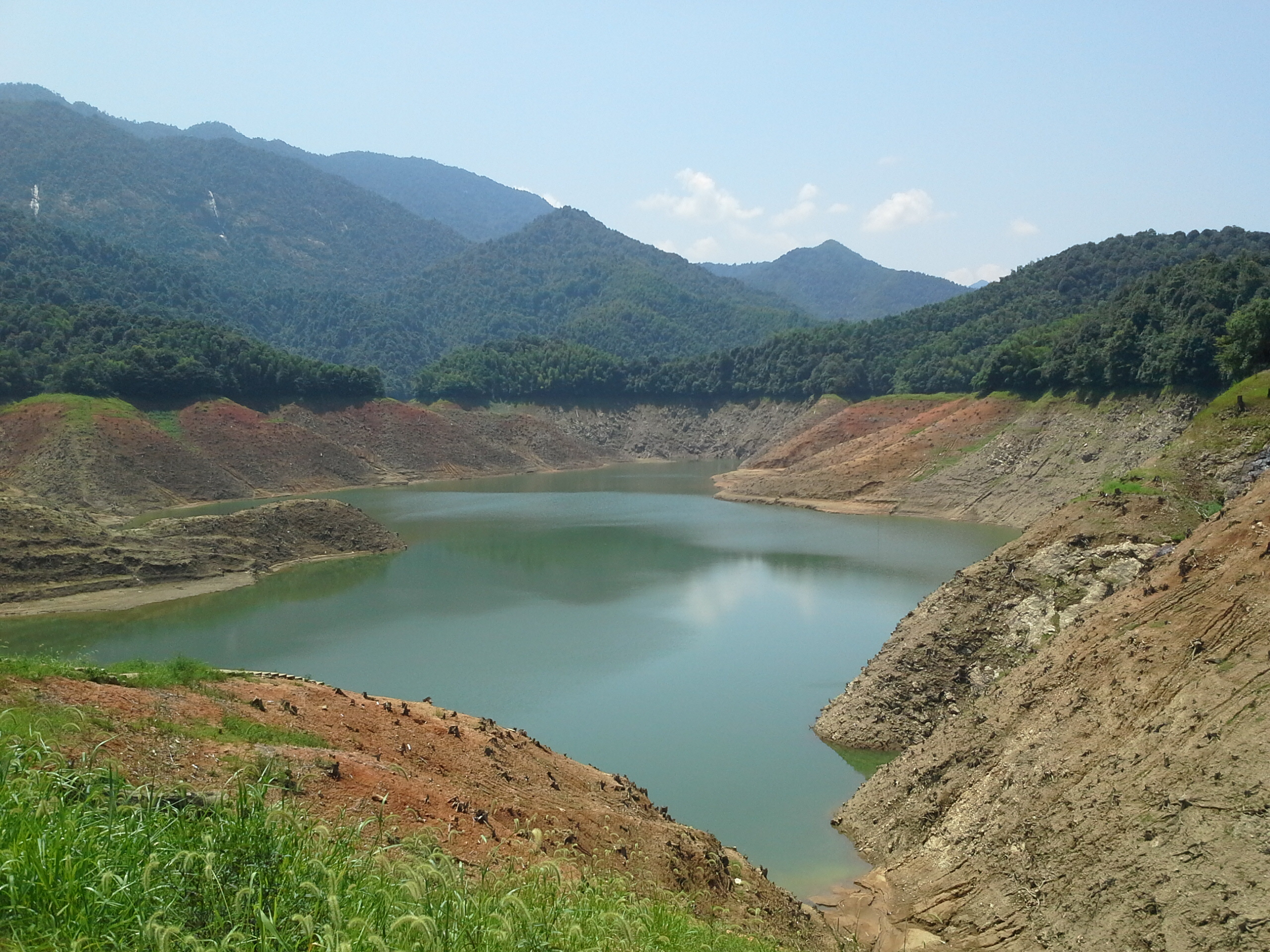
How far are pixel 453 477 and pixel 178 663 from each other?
6651 cm

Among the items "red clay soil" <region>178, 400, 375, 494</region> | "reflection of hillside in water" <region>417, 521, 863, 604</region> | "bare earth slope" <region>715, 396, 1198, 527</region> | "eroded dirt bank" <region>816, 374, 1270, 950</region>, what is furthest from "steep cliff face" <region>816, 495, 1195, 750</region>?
"red clay soil" <region>178, 400, 375, 494</region>

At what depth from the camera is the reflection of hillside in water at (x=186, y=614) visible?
29.5m

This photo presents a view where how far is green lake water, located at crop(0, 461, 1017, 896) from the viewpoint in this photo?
1842 cm

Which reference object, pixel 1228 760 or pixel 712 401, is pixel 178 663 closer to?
pixel 1228 760

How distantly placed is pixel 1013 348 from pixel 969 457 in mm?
9532

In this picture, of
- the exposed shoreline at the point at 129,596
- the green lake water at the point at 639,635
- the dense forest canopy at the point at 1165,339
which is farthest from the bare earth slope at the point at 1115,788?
the dense forest canopy at the point at 1165,339

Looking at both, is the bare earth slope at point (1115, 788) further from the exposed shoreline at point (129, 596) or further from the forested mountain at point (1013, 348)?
the forested mountain at point (1013, 348)

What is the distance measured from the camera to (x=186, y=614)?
3309 centimetres

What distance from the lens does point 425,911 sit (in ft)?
17.7

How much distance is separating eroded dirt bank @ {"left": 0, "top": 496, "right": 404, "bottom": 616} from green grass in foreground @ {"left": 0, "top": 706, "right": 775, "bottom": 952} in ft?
99.2

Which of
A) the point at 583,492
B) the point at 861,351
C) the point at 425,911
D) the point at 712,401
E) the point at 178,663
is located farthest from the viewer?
the point at 712,401

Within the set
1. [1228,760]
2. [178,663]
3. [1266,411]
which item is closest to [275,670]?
[178,663]

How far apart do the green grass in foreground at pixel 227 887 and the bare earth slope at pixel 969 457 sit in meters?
41.3

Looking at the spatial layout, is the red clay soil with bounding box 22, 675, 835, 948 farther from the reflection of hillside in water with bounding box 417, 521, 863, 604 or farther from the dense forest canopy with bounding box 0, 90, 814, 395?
the dense forest canopy with bounding box 0, 90, 814, 395
